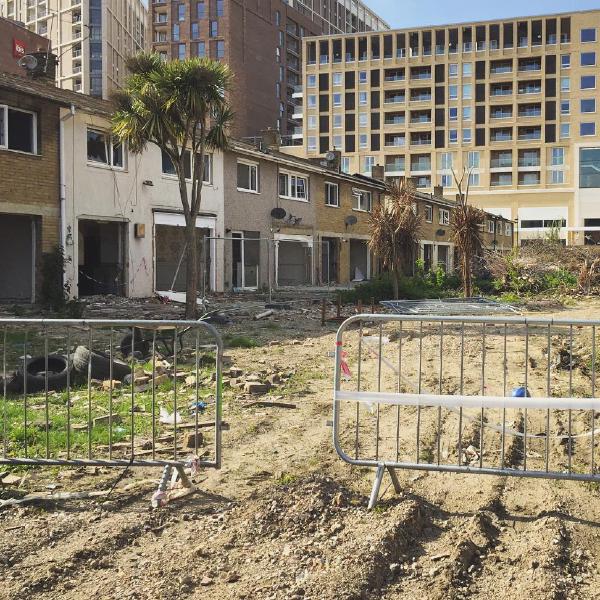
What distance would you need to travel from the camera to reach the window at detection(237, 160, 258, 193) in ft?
94.7

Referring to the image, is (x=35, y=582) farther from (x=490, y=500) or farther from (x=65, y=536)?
(x=490, y=500)

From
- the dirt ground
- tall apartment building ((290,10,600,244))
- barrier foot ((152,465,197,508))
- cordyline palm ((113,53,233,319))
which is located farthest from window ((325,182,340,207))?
tall apartment building ((290,10,600,244))

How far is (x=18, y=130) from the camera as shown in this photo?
19062 mm

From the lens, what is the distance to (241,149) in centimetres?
2794

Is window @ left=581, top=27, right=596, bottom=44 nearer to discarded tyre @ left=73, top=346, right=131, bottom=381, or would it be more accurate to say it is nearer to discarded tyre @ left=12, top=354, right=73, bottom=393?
discarded tyre @ left=73, top=346, right=131, bottom=381

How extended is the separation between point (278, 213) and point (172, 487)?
85.4ft

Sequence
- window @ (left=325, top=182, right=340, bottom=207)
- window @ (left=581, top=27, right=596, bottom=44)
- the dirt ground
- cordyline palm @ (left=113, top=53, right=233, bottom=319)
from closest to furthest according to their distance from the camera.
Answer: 1. the dirt ground
2. cordyline palm @ (left=113, top=53, right=233, bottom=319)
3. window @ (left=325, top=182, right=340, bottom=207)
4. window @ (left=581, top=27, right=596, bottom=44)

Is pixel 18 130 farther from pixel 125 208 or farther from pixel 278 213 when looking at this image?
pixel 278 213

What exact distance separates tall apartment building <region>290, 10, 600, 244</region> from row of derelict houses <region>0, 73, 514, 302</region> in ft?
157

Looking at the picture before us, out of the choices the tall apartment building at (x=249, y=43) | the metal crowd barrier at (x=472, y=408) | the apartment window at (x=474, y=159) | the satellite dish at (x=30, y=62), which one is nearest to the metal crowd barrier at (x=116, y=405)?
the metal crowd barrier at (x=472, y=408)

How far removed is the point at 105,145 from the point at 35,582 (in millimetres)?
19840

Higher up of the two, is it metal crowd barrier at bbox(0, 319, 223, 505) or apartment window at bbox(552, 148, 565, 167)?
apartment window at bbox(552, 148, 565, 167)

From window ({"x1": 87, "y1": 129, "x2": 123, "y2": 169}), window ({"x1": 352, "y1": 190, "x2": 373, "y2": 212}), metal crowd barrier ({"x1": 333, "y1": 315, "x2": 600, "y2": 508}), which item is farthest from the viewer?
window ({"x1": 352, "y1": 190, "x2": 373, "y2": 212})

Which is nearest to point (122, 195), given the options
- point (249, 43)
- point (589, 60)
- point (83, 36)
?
point (249, 43)
